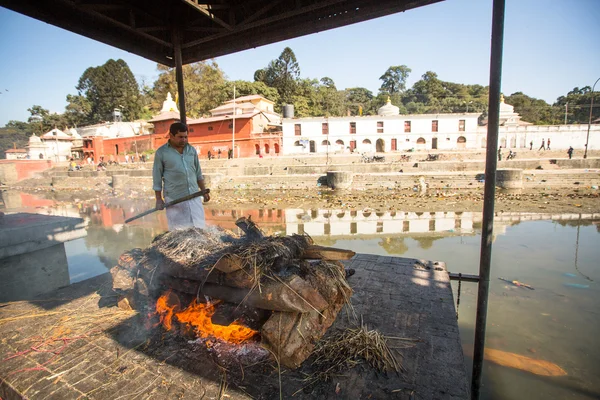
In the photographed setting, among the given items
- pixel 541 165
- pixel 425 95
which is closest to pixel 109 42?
pixel 541 165

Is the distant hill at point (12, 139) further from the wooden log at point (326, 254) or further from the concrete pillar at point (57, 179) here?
the wooden log at point (326, 254)

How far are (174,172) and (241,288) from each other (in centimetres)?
217

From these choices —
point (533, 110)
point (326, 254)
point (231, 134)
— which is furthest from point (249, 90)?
point (533, 110)

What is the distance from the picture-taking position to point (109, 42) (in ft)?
14.5

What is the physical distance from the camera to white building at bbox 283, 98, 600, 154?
38.8m

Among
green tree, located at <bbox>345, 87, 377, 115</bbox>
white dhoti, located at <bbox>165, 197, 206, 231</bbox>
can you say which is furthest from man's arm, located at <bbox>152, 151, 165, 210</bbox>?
green tree, located at <bbox>345, 87, 377, 115</bbox>

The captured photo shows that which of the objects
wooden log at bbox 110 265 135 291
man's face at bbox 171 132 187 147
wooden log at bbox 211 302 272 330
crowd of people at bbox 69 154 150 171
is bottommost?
wooden log at bbox 211 302 272 330

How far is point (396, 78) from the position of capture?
3275 inches

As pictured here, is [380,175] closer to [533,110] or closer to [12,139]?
[533,110]

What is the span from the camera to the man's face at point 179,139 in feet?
12.7

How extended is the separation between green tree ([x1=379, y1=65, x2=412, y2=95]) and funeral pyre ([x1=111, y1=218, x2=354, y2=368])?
88.6m

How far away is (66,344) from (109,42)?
4095 mm

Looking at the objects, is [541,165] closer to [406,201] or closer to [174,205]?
[406,201]

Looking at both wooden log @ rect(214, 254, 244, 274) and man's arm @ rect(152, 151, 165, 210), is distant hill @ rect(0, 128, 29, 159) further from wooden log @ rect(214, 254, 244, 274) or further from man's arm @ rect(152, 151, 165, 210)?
wooden log @ rect(214, 254, 244, 274)
